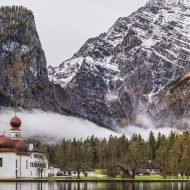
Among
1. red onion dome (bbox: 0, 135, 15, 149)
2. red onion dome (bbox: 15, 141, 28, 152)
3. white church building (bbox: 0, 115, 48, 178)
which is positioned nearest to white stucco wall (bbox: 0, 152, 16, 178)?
white church building (bbox: 0, 115, 48, 178)

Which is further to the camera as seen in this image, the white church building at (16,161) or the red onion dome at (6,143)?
the white church building at (16,161)

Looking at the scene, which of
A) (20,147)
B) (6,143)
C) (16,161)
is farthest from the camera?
(20,147)

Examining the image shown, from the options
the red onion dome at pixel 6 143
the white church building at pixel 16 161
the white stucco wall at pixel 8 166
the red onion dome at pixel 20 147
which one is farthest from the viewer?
the red onion dome at pixel 20 147

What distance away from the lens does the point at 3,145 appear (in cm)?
17775

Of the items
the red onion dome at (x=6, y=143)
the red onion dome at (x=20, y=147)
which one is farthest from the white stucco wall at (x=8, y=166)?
the red onion dome at (x=20, y=147)

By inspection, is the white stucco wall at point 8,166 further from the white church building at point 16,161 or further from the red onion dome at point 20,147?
the red onion dome at point 20,147

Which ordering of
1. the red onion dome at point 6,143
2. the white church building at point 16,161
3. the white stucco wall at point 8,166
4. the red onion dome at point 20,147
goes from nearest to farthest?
the red onion dome at point 6,143
the white stucco wall at point 8,166
the white church building at point 16,161
the red onion dome at point 20,147

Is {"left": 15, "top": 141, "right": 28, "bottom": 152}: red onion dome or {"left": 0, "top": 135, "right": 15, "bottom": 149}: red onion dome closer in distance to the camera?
{"left": 0, "top": 135, "right": 15, "bottom": 149}: red onion dome

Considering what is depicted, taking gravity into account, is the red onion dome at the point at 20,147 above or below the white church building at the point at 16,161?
above

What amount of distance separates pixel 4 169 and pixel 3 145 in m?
6.95

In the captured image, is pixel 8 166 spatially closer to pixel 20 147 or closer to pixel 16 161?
pixel 16 161

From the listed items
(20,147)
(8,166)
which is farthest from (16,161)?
(20,147)

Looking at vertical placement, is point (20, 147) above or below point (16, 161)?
above

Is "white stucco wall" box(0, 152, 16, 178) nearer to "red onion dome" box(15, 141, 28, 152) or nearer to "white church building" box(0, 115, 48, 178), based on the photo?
"white church building" box(0, 115, 48, 178)
